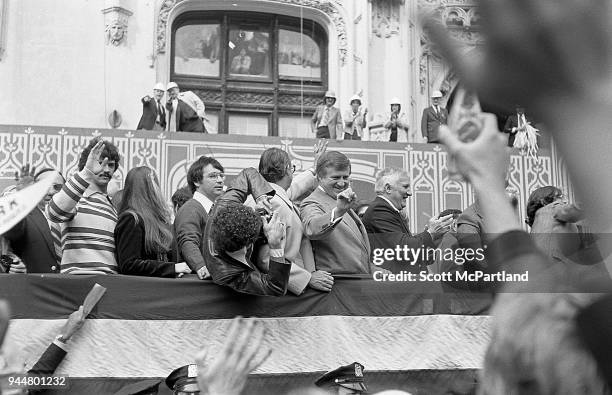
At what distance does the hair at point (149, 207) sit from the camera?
5.90 m

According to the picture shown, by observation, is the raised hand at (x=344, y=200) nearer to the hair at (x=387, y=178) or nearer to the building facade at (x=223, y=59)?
the hair at (x=387, y=178)

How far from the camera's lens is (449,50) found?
1.39 meters

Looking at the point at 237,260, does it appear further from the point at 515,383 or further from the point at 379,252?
the point at 515,383

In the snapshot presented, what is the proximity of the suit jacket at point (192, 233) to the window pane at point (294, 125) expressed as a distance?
13.5 m

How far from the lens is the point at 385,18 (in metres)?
19.6

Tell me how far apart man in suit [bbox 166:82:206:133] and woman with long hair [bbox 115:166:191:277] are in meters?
8.61

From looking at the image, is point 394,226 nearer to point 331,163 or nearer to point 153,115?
point 331,163

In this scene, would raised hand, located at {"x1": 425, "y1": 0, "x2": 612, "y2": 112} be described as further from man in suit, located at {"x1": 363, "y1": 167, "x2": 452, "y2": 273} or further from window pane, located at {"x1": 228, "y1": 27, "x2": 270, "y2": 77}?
window pane, located at {"x1": 228, "y1": 27, "x2": 270, "y2": 77}

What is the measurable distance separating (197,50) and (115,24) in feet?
7.35

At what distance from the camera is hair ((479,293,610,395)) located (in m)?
1.43

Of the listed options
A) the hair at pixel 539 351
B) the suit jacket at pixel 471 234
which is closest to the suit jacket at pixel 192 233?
the suit jacket at pixel 471 234

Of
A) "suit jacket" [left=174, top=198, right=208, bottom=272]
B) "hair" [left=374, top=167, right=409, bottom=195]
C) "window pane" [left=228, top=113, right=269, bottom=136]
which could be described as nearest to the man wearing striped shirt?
"suit jacket" [left=174, top=198, right=208, bottom=272]

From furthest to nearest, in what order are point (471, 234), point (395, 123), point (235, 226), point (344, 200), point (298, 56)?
point (298, 56) < point (395, 123) < point (471, 234) < point (344, 200) < point (235, 226)

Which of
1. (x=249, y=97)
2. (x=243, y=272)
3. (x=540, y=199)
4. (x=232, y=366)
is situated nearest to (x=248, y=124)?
(x=249, y=97)
